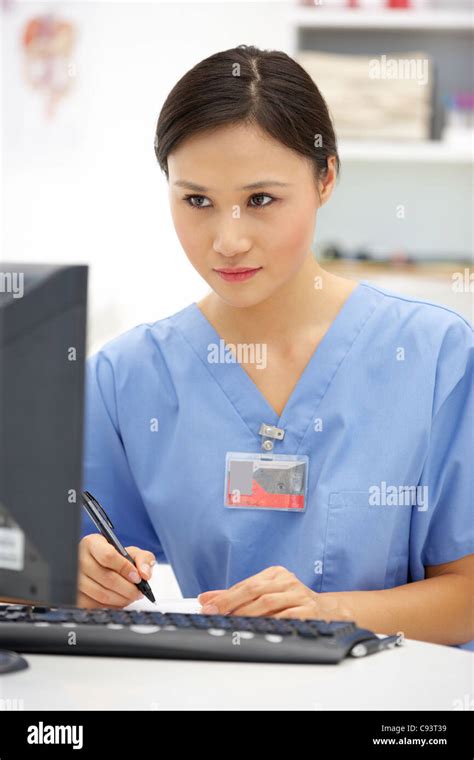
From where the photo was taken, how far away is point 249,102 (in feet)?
4.39

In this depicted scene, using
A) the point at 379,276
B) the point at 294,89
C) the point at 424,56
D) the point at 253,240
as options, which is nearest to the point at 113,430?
the point at 253,240

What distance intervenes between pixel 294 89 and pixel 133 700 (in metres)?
0.83

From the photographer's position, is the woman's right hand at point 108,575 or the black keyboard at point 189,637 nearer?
the black keyboard at point 189,637

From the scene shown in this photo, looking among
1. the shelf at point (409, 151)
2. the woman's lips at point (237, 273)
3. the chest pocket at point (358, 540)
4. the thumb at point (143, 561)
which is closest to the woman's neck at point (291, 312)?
the woman's lips at point (237, 273)

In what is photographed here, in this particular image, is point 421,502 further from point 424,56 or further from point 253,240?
point 424,56

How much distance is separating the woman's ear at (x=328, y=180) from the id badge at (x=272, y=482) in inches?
14.3

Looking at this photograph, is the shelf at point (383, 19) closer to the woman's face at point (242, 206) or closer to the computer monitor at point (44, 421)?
the woman's face at point (242, 206)

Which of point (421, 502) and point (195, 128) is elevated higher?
point (195, 128)

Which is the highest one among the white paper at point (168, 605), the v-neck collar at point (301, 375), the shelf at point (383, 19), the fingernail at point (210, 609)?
the shelf at point (383, 19)

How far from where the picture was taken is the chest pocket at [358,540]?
54.0 inches

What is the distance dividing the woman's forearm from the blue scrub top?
6 centimetres

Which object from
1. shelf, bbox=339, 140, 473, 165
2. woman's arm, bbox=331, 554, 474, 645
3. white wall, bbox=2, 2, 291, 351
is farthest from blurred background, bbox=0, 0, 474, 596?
woman's arm, bbox=331, 554, 474, 645

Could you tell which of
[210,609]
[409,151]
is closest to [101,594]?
[210,609]

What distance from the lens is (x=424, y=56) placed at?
294 centimetres
